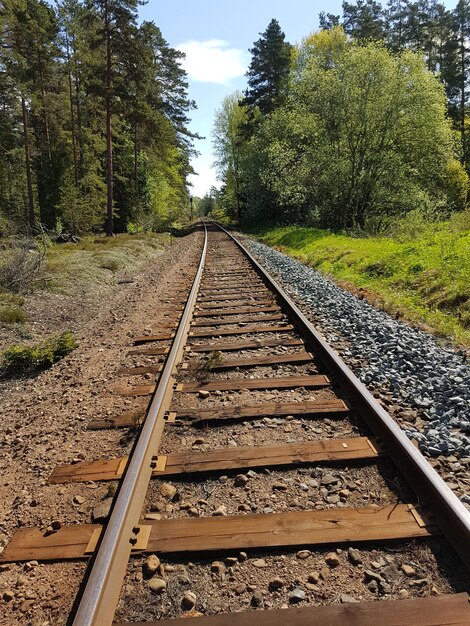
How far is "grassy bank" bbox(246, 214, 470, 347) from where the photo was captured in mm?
6996

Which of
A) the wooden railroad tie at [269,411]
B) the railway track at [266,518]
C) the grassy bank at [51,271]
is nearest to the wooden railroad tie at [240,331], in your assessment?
the railway track at [266,518]

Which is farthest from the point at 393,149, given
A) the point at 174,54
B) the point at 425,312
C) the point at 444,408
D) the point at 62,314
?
the point at 174,54

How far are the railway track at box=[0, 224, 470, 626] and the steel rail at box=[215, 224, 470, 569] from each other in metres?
0.01

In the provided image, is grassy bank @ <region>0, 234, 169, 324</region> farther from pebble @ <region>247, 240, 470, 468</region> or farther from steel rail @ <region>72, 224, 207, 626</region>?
pebble @ <region>247, 240, 470, 468</region>

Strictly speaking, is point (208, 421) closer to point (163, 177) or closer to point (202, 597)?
point (202, 597)

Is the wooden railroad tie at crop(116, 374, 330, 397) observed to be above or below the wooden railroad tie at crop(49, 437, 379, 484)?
above

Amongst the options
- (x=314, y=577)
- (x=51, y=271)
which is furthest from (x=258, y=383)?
(x=51, y=271)

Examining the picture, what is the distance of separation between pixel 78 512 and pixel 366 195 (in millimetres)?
21173

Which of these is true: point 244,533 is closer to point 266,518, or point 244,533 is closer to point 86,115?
point 266,518

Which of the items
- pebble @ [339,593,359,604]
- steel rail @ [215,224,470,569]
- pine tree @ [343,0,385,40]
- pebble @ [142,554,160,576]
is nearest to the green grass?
steel rail @ [215,224,470,569]

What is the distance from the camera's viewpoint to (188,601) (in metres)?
2.05

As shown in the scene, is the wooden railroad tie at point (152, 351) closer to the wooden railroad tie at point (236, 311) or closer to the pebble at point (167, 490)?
the wooden railroad tie at point (236, 311)

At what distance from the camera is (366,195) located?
841 inches

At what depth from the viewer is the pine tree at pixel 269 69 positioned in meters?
36.7
